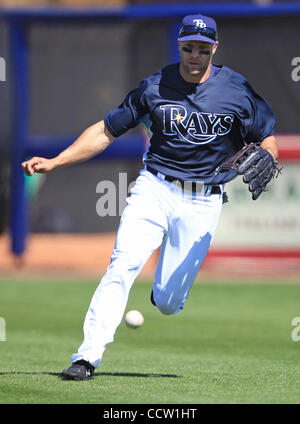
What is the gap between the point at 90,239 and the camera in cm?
1909

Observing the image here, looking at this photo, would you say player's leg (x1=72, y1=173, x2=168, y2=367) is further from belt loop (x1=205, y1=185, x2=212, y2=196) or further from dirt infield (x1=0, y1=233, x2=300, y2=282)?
dirt infield (x1=0, y1=233, x2=300, y2=282)

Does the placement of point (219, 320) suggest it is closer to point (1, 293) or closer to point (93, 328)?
point (1, 293)

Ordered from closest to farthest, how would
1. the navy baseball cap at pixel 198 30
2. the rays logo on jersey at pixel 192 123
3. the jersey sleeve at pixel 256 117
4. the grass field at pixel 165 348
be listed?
the grass field at pixel 165 348
the navy baseball cap at pixel 198 30
the rays logo on jersey at pixel 192 123
the jersey sleeve at pixel 256 117

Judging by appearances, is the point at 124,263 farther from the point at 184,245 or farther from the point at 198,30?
the point at 198,30

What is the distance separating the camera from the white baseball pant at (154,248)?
6363 mm

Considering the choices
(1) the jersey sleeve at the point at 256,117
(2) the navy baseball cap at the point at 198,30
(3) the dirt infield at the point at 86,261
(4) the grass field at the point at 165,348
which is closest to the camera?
(4) the grass field at the point at 165,348

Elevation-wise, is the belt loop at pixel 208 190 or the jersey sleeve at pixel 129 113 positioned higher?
the jersey sleeve at pixel 129 113

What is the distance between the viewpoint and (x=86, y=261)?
1697cm

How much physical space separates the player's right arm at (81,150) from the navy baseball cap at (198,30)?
2.78ft

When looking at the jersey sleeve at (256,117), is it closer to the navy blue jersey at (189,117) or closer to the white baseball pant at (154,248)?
the navy blue jersey at (189,117)

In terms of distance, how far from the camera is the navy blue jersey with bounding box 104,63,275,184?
6.75m

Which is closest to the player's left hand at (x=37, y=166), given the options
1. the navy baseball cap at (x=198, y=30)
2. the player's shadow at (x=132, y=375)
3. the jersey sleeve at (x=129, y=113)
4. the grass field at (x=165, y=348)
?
the jersey sleeve at (x=129, y=113)

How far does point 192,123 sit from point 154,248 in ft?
2.95

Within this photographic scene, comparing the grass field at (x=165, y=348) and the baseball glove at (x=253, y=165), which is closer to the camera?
the grass field at (x=165, y=348)
